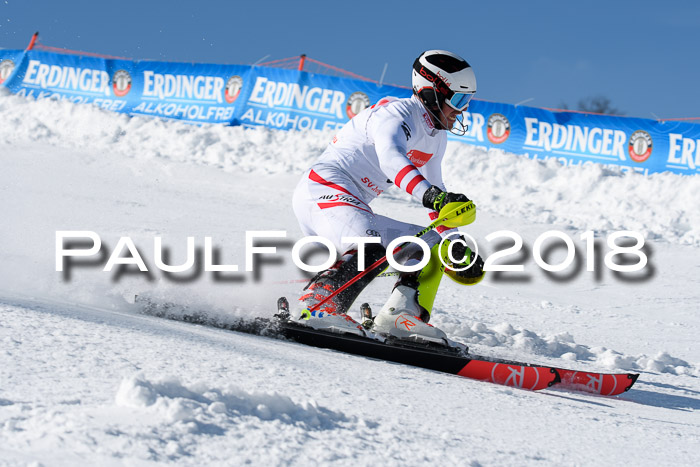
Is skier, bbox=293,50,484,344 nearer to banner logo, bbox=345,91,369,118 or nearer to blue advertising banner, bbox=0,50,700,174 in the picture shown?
blue advertising banner, bbox=0,50,700,174

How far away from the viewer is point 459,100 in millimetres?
4141

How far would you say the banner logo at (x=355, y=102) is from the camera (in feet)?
47.1

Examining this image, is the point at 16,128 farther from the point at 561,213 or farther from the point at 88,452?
the point at 88,452

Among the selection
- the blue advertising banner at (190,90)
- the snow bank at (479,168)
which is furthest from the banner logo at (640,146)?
the blue advertising banner at (190,90)

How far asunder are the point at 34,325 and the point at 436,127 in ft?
8.20

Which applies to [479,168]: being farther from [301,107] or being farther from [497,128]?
[301,107]

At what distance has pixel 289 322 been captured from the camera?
388 centimetres

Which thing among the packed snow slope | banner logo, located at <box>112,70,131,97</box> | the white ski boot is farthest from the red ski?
banner logo, located at <box>112,70,131,97</box>

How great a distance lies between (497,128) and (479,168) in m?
1.01

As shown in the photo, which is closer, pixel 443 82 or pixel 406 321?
pixel 406 321

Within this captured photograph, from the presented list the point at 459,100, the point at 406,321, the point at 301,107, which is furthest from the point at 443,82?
the point at 301,107

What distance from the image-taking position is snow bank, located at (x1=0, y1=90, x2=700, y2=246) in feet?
39.7

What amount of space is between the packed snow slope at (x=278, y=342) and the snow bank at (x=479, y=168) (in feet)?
0.31

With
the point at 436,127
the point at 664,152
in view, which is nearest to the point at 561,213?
the point at 664,152
